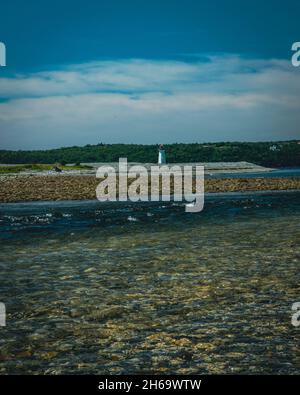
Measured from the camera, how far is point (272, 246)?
17.2 metres

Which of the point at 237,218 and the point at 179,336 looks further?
the point at 237,218

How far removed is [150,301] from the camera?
33.8 ft

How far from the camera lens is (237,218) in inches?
1092

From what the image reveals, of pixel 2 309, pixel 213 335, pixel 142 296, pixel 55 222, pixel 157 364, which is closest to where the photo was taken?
pixel 157 364

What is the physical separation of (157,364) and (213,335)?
1.46 metres

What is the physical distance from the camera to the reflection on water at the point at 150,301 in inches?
285

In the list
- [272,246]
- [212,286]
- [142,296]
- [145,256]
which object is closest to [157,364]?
[142,296]

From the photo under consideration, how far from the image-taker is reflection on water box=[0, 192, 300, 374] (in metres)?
7.23

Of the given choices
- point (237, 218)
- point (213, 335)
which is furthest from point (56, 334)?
point (237, 218)

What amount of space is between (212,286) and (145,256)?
180 inches

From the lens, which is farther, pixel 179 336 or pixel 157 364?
pixel 179 336
